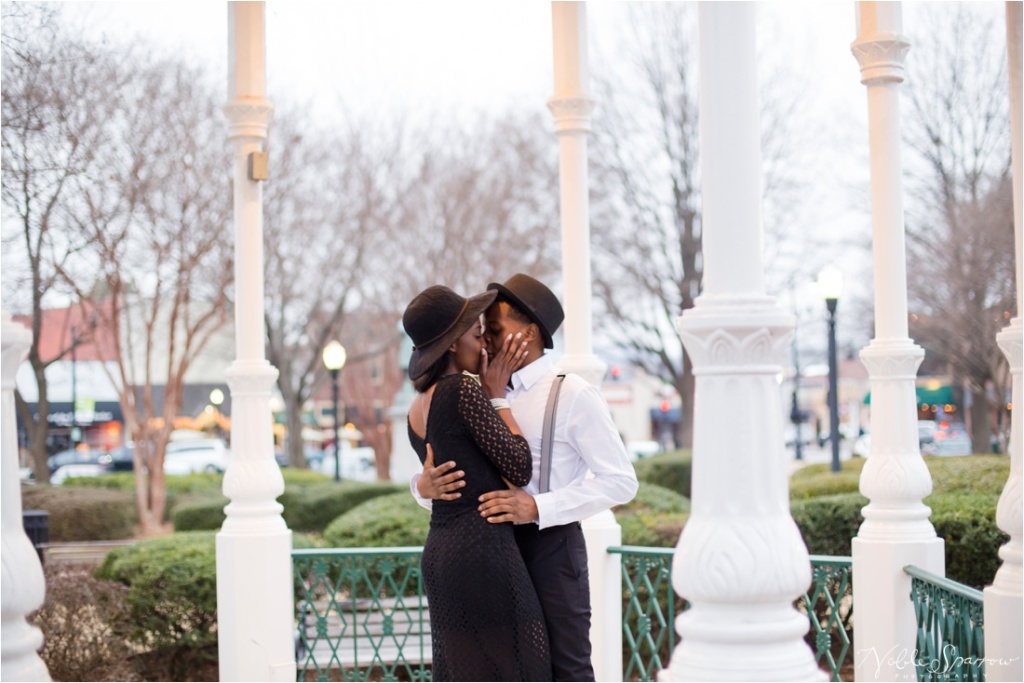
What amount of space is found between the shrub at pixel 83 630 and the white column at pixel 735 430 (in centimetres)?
548

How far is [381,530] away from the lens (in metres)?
8.76

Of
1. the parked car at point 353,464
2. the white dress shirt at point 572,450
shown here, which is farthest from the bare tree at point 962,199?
the parked car at point 353,464

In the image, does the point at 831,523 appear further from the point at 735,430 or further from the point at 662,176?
the point at 662,176

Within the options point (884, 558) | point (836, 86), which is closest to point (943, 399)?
point (836, 86)

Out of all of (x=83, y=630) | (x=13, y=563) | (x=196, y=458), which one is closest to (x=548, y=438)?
→ (x=13, y=563)

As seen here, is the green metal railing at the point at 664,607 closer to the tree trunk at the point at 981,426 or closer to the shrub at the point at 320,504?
the shrub at the point at 320,504

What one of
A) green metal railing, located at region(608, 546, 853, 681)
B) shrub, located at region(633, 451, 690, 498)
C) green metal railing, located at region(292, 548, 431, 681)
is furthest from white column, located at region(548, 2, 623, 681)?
shrub, located at region(633, 451, 690, 498)

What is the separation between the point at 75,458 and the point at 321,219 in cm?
1468

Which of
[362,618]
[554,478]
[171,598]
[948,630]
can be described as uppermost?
[554,478]

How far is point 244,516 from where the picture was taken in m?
6.32

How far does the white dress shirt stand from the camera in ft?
11.3

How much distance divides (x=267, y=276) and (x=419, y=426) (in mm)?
20974

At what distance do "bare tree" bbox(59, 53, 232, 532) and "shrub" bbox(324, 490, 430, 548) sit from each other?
7641 millimetres

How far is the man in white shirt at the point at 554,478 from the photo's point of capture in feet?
11.2
